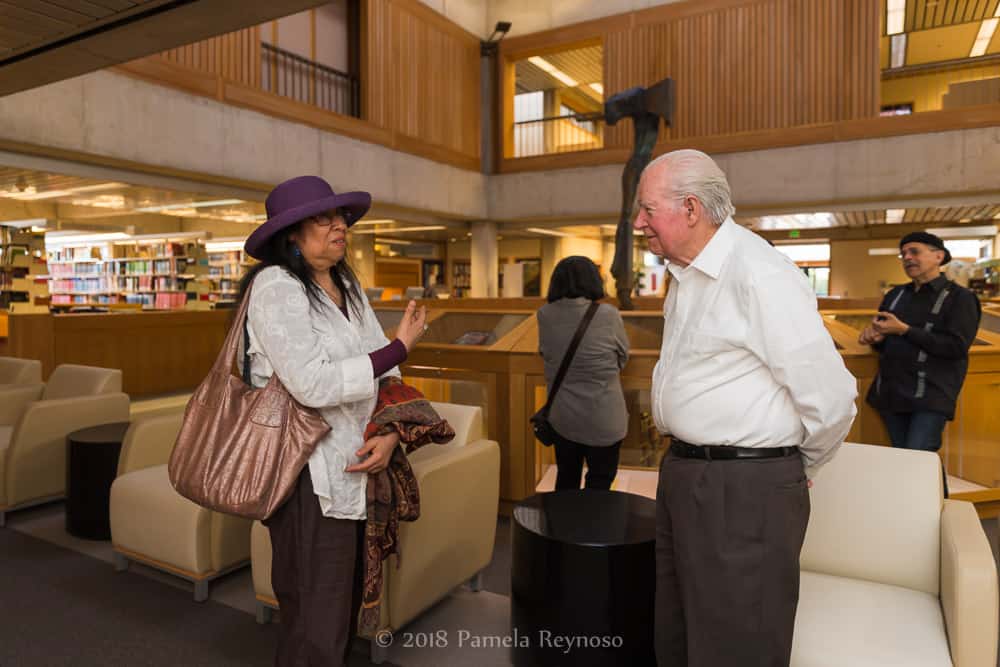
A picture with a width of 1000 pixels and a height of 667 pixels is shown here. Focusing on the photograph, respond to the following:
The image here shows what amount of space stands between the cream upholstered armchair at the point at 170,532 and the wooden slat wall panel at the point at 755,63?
9.77 meters

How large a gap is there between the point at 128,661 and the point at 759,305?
95.0 inches

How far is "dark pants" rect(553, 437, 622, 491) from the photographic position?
112 inches

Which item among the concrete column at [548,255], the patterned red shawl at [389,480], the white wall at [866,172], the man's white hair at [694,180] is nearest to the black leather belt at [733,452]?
the man's white hair at [694,180]

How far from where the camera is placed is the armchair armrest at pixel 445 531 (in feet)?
7.64

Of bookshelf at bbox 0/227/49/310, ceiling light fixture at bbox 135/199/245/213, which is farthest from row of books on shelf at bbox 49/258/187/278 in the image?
bookshelf at bbox 0/227/49/310

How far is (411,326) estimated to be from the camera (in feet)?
5.62

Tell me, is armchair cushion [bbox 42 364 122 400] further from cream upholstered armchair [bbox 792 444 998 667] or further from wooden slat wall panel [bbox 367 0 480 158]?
wooden slat wall panel [bbox 367 0 480 158]

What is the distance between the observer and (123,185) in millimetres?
7293

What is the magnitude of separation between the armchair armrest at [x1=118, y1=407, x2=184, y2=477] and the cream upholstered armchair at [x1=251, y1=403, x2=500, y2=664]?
1124 millimetres

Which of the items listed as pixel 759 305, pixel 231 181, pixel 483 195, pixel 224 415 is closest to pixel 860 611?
pixel 759 305

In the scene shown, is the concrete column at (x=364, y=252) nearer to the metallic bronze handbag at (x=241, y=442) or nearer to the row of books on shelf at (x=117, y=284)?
the row of books on shelf at (x=117, y=284)

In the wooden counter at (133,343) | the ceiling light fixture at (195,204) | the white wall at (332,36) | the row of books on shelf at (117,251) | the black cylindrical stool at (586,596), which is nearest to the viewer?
the black cylindrical stool at (586,596)

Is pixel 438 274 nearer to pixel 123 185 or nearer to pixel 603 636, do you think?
pixel 123 185

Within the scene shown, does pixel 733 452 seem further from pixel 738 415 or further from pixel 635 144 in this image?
pixel 635 144
